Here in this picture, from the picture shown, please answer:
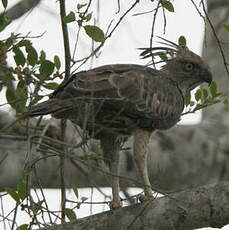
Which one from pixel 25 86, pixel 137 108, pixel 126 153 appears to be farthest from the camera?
pixel 126 153

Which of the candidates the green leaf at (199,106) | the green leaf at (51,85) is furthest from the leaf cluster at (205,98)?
the green leaf at (51,85)

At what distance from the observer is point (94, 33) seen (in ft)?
15.3

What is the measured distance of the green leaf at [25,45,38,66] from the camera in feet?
15.9

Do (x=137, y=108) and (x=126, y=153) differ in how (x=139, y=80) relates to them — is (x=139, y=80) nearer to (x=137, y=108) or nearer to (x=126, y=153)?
(x=137, y=108)

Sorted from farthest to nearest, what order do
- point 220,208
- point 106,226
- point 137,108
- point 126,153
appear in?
point 126,153 < point 137,108 < point 106,226 < point 220,208

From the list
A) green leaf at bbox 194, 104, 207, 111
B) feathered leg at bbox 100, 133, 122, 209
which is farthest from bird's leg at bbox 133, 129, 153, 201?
green leaf at bbox 194, 104, 207, 111

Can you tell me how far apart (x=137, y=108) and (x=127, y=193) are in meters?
0.66

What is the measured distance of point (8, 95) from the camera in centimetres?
479

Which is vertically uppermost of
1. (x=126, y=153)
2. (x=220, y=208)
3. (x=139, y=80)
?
(x=139, y=80)

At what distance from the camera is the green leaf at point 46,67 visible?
4.76m

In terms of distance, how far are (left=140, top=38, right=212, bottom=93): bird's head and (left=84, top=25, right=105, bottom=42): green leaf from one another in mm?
1692

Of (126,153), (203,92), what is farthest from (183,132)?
(203,92)

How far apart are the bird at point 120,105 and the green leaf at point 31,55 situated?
0.25 m

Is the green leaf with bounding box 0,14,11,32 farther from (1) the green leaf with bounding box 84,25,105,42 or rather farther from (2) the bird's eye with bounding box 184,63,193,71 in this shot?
(2) the bird's eye with bounding box 184,63,193,71
